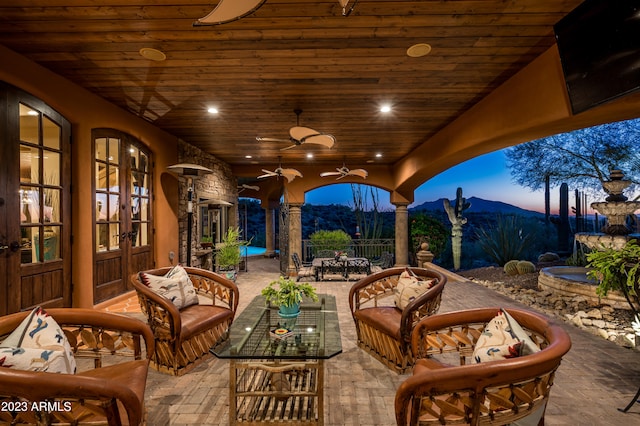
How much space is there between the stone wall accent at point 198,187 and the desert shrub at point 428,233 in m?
5.64

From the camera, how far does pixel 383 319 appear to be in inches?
107

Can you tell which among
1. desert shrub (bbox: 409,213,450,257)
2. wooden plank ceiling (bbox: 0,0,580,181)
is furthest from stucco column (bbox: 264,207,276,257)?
wooden plank ceiling (bbox: 0,0,580,181)

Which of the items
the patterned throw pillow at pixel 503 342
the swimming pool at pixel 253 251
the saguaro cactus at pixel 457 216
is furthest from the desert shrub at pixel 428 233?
the patterned throw pillow at pixel 503 342

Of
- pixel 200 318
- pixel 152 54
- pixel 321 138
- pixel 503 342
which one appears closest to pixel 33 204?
pixel 152 54

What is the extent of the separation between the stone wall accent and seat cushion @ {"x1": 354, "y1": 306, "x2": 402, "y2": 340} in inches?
162

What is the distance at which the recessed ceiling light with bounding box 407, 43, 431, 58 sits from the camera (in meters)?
2.62

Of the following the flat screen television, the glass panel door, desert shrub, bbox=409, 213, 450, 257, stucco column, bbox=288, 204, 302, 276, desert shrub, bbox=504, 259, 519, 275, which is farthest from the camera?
desert shrub, bbox=409, 213, 450, 257

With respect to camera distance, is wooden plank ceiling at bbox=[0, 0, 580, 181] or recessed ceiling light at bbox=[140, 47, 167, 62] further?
recessed ceiling light at bbox=[140, 47, 167, 62]

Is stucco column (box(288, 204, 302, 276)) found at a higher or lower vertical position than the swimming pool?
higher

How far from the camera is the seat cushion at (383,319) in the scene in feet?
8.36

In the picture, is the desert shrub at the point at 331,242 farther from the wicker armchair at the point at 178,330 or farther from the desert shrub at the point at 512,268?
the wicker armchair at the point at 178,330

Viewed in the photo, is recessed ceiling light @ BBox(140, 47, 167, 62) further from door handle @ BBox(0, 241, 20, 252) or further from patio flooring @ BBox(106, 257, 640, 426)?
patio flooring @ BBox(106, 257, 640, 426)

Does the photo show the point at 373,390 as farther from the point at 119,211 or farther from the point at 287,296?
the point at 119,211

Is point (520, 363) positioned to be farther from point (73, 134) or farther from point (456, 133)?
point (73, 134)
